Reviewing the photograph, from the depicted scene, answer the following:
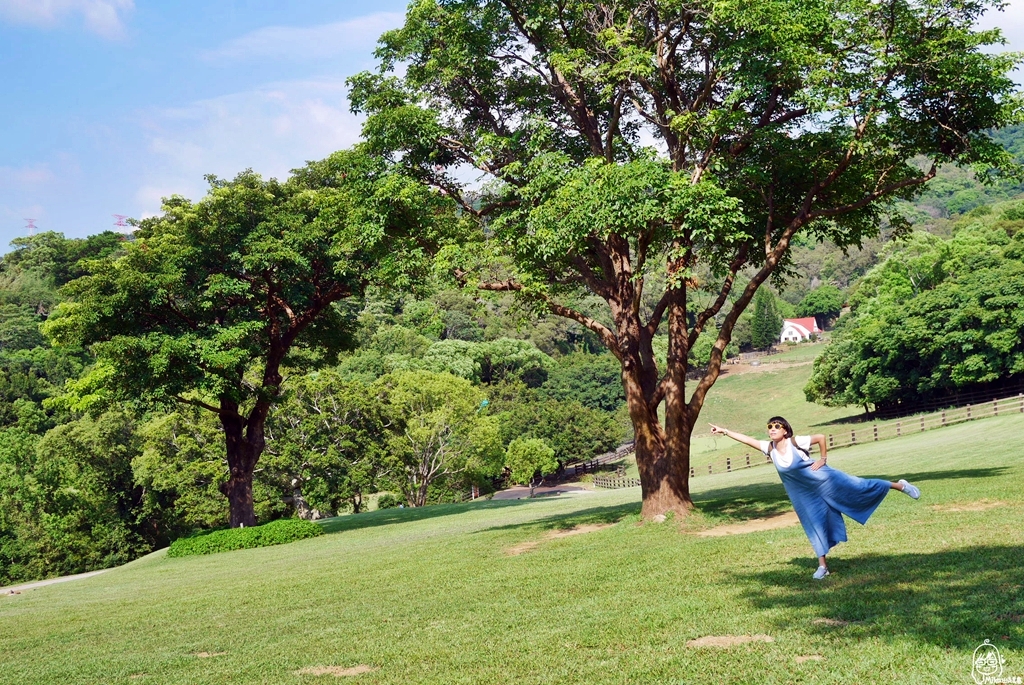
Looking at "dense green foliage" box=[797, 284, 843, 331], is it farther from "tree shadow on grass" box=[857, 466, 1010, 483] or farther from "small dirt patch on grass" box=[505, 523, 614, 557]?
"small dirt patch on grass" box=[505, 523, 614, 557]

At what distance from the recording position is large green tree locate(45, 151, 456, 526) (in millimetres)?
27172

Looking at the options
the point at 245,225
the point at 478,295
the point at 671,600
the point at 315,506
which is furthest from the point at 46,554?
the point at 671,600

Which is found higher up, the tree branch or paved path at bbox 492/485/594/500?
the tree branch

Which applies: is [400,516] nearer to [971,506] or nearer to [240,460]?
[240,460]

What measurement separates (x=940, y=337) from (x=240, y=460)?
42.8 m

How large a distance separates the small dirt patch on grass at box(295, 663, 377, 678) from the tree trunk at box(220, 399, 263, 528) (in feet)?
76.9

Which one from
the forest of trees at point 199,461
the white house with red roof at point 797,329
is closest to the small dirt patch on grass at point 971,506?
the forest of trees at point 199,461

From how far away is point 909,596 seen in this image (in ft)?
28.4

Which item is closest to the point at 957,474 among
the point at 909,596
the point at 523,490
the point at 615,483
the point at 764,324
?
the point at 909,596

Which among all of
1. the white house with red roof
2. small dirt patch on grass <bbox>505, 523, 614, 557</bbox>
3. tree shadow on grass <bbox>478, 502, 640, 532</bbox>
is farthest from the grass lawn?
the white house with red roof

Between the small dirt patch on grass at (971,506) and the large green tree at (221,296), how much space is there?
1628cm

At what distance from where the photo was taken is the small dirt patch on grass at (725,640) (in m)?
7.88

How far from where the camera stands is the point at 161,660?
984cm

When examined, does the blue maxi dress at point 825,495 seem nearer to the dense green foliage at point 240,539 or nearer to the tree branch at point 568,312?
the tree branch at point 568,312
